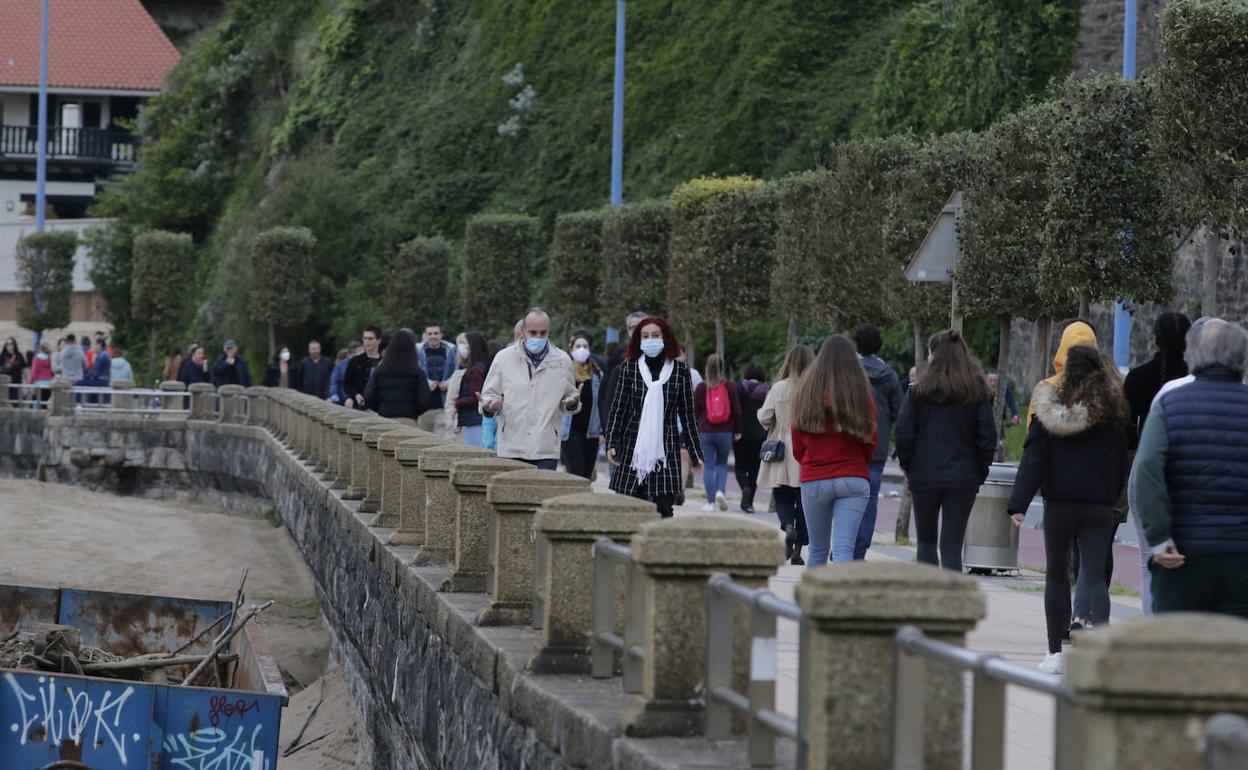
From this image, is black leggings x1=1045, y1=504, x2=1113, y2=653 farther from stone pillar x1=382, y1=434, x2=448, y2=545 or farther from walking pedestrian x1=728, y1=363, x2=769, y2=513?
walking pedestrian x1=728, y1=363, x2=769, y2=513

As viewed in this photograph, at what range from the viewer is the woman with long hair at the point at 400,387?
19.9 metres

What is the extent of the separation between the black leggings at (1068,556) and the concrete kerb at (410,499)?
179 inches

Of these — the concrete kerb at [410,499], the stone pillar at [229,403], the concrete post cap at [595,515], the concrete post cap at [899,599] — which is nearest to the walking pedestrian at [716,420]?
the concrete kerb at [410,499]

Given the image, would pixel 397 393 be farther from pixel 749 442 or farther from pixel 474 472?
pixel 474 472

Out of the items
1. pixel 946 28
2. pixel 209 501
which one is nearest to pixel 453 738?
pixel 209 501

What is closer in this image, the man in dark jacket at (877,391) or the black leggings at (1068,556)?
the black leggings at (1068,556)

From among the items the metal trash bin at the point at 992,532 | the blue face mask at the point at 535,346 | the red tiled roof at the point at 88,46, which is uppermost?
the red tiled roof at the point at 88,46

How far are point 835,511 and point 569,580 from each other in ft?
13.7

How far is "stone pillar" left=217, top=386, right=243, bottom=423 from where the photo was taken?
1479 inches

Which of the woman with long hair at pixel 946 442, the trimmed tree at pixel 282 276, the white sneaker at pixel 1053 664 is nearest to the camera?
the white sneaker at pixel 1053 664

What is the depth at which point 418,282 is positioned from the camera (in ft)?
170

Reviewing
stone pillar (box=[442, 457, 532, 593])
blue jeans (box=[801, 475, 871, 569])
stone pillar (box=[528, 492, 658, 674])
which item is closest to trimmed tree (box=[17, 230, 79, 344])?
blue jeans (box=[801, 475, 871, 569])

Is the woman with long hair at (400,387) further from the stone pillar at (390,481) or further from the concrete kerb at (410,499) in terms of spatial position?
the concrete kerb at (410,499)

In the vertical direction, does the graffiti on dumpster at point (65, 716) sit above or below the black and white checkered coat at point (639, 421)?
below
